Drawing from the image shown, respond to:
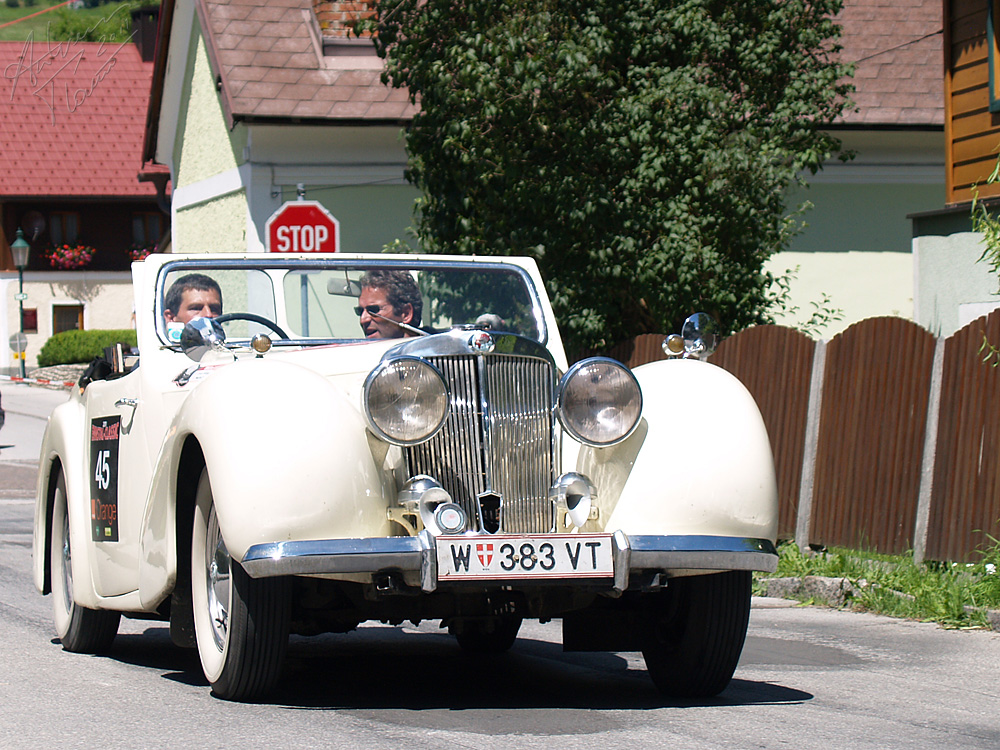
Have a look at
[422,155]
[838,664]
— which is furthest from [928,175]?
[838,664]

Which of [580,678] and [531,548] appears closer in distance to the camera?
[531,548]

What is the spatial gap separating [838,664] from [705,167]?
627 cm

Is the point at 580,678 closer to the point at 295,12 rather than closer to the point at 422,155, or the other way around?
the point at 422,155

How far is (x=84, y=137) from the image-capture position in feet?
172

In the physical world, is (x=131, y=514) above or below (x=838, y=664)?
above

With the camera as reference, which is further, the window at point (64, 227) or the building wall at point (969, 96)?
the window at point (64, 227)

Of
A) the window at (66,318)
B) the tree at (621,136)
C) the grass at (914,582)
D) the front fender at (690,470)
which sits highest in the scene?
the tree at (621,136)

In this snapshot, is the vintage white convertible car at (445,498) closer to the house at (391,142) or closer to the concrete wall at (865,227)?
the house at (391,142)

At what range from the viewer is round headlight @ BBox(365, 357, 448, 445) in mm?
4968

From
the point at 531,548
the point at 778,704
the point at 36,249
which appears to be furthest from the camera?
the point at 36,249

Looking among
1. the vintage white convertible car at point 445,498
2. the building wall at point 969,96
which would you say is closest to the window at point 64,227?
the building wall at point 969,96

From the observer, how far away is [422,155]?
13266 millimetres

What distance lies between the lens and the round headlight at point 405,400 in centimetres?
497

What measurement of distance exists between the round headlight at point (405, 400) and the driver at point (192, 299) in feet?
5.84
